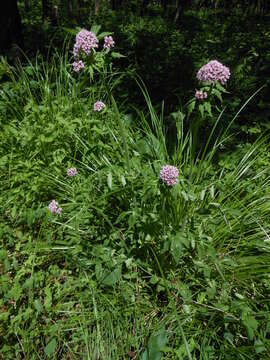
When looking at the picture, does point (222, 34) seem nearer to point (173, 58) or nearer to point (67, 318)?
point (173, 58)

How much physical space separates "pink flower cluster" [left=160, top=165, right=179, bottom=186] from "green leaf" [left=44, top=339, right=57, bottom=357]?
869 mm

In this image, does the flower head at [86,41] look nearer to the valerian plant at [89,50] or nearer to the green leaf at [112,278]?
the valerian plant at [89,50]

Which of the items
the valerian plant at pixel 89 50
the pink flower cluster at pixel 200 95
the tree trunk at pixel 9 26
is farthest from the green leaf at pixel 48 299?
the tree trunk at pixel 9 26

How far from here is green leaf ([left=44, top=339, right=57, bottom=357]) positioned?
1.45 m

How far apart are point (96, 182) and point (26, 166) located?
1.71 ft

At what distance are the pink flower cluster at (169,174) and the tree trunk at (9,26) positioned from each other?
3282 millimetres

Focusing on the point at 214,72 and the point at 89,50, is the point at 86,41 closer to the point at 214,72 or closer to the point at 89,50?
the point at 89,50

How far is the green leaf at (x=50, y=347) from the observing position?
1448 mm

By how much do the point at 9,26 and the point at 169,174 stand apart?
11.2 ft

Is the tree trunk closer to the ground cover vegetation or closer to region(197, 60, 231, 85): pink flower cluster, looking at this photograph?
the ground cover vegetation

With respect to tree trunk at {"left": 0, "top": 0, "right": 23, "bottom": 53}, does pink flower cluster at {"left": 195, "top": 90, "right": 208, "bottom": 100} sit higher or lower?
higher

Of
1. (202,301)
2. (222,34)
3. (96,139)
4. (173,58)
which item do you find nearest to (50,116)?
(96,139)

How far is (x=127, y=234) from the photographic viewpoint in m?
1.85

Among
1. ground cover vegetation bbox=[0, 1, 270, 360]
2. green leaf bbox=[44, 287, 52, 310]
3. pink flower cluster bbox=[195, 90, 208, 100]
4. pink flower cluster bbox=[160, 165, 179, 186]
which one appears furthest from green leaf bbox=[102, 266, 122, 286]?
pink flower cluster bbox=[195, 90, 208, 100]
